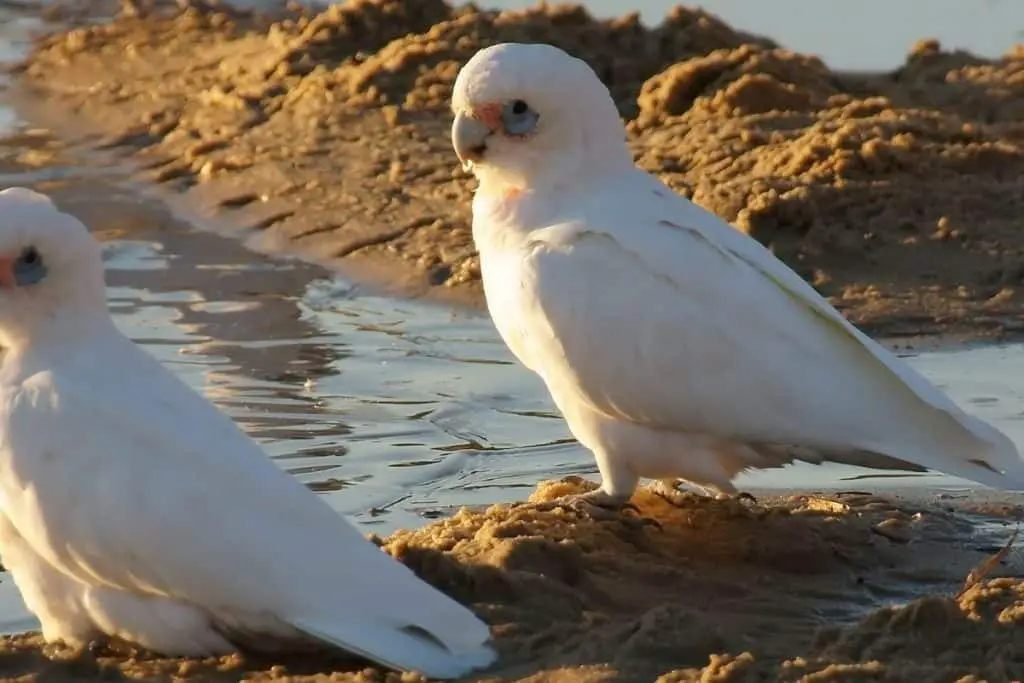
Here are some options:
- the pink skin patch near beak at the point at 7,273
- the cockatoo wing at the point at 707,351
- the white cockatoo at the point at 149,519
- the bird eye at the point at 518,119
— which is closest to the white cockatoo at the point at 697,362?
the cockatoo wing at the point at 707,351

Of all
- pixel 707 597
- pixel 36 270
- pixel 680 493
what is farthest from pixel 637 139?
pixel 36 270

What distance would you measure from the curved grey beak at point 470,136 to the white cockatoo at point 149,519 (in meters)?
1.47

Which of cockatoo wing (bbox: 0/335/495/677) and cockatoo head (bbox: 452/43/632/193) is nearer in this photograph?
cockatoo wing (bbox: 0/335/495/677)

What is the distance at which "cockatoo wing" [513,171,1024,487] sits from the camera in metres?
5.86

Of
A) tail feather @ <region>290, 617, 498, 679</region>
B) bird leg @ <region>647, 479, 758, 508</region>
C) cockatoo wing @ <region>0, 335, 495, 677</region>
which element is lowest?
bird leg @ <region>647, 479, 758, 508</region>

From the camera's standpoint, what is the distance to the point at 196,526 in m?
4.81

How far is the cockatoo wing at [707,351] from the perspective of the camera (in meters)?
5.86

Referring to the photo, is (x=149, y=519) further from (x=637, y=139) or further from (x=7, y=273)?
(x=637, y=139)

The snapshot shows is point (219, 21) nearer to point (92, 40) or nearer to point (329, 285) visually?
point (92, 40)

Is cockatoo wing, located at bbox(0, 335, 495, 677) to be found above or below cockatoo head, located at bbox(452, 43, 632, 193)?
below

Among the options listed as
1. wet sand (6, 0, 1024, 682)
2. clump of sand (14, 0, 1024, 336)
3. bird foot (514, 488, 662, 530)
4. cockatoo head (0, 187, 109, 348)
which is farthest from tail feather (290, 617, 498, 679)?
clump of sand (14, 0, 1024, 336)

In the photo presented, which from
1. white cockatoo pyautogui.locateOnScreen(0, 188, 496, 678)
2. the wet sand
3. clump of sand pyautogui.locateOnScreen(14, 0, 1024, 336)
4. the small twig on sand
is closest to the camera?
white cockatoo pyautogui.locateOnScreen(0, 188, 496, 678)

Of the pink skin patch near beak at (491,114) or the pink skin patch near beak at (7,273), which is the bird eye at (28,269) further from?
the pink skin patch near beak at (491,114)

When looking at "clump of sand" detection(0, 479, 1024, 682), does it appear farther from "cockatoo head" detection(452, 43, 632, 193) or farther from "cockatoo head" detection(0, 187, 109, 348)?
"cockatoo head" detection(452, 43, 632, 193)
